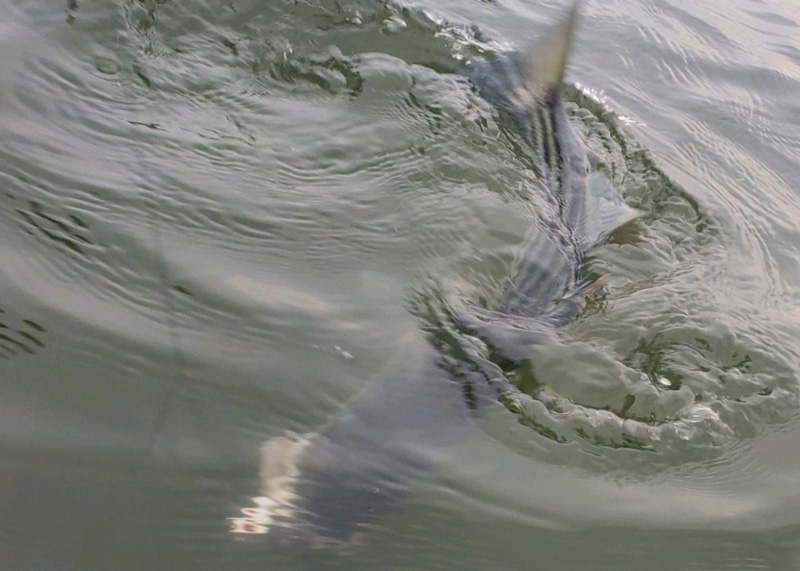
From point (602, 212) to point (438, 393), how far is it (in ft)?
5.96

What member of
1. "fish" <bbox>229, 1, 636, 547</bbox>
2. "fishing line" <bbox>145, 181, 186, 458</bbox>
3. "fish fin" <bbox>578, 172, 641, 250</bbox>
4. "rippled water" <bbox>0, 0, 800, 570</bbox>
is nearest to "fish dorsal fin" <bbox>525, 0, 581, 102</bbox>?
"fish" <bbox>229, 1, 636, 547</bbox>

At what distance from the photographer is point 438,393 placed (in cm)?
246

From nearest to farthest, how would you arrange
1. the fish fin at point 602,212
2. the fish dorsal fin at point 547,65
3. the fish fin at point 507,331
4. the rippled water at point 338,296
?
the rippled water at point 338,296
the fish fin at point 507,331
the fish fin at point 602,212
the fish dorsal fin at point 547,65

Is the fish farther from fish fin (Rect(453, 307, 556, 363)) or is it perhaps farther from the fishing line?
the fishing line

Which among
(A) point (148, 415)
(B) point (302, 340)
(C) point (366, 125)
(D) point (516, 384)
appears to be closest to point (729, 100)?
(C) point (366, 125)

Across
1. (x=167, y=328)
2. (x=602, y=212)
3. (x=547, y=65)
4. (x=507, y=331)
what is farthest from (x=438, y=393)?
(x=547, y=65)

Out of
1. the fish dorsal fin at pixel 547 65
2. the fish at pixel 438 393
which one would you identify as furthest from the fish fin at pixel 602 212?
the fish dorsal fin at pixel 547 65

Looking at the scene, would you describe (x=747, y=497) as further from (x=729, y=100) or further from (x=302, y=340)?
(x=729, y=100)

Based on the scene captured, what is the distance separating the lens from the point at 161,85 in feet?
12.1

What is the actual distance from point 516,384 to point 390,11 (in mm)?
3214

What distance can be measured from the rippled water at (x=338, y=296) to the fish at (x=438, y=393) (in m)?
0.05

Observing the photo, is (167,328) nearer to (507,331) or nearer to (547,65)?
(507,331)

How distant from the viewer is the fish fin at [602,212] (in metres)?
3.63

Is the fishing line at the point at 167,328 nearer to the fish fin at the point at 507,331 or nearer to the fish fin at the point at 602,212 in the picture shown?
the fish fin at the point at 507,331
